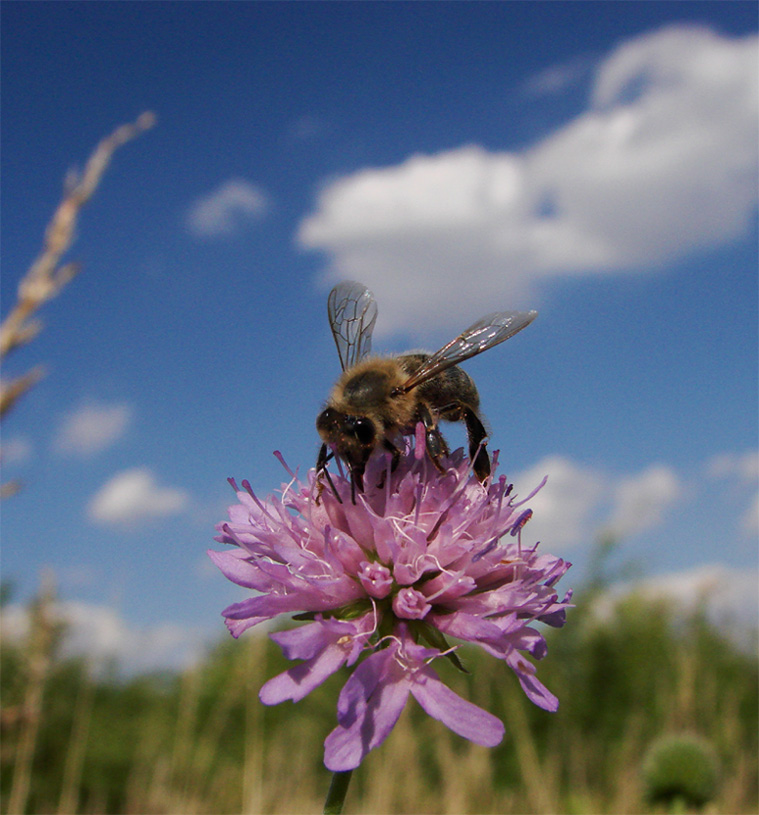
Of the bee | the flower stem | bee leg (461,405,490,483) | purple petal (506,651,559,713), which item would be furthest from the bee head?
the flower stem

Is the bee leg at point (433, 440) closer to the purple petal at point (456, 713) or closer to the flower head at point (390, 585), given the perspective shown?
the flower head at point (390, 585)

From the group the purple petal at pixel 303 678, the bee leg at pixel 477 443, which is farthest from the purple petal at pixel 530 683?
the bee leg at pixel 477 443

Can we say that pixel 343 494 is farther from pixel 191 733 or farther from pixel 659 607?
Result: pixel 659 607

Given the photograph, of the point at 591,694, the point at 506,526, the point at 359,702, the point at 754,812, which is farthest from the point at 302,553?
the point at 591,694

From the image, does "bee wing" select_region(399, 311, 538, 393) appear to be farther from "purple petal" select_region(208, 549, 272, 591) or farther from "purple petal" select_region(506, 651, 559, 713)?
"purple petal" select_region(506, 651, 559, 713)

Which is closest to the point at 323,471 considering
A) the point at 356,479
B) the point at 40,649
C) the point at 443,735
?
the point at 356,479

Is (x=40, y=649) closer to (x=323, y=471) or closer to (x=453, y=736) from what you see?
(x=323, y=471)
